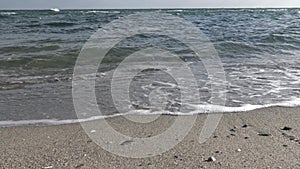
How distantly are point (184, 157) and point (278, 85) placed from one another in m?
3.55

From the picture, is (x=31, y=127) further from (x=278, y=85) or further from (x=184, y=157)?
(x=278, y=85)

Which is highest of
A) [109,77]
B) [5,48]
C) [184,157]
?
[184,157]

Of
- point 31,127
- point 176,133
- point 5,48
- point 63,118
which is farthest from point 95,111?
Result: point 5,48

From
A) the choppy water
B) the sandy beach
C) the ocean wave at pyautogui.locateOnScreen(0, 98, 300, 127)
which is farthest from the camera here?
the choppy water

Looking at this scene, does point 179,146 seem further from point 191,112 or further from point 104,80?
point 104,80

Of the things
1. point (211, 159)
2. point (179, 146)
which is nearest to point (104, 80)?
point (179, 146)

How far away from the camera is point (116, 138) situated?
3635 millimetres

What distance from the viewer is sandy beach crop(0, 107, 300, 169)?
2969mm

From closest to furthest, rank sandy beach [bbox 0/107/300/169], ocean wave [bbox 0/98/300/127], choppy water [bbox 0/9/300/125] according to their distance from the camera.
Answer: sandy beach [bbox 0/107/300/169]
ocean wave [bbox 0/98/300/127]
choppy water [bbox 0/9/300/125]

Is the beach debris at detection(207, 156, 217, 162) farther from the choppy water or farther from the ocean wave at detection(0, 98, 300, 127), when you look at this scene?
the choppy water

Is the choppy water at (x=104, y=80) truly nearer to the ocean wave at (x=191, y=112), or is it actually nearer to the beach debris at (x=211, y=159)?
the ocean wave at (x=191, y=112)

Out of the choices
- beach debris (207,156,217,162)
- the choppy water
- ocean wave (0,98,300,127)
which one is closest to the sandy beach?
beach debris (207,156,217,162)

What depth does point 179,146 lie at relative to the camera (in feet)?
11.1

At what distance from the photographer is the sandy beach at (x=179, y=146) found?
2.97m
